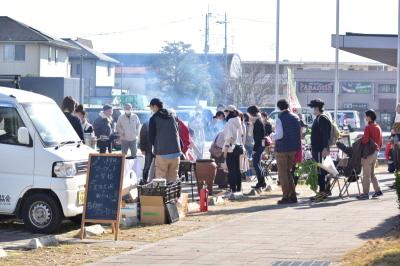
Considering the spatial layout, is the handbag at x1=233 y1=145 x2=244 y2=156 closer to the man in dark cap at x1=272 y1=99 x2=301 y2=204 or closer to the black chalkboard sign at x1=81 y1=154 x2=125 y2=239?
the man in dark cap at x1=272 y1=99 x2=301 y2=204

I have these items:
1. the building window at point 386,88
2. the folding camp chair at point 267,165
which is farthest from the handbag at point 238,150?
the building window at point 386,88

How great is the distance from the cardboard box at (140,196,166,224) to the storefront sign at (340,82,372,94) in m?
72.7

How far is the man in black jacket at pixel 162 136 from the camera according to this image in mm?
15305

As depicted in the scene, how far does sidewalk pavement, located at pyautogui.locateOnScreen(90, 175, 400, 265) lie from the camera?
10531mm

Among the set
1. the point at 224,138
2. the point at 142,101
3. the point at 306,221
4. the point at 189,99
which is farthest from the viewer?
the point at 189,99

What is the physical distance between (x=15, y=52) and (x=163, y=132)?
48099 mm

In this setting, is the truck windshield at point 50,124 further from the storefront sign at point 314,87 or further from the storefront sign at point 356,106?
the storefront sign at point 356,106

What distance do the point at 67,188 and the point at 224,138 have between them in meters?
6.45

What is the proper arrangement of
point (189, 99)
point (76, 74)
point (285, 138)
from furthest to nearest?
point (76, 74)
point (189, 99)
point (285, 138)

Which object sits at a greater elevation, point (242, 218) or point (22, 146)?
point (22, 146)

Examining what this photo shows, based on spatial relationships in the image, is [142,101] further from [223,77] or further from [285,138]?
[285,138]

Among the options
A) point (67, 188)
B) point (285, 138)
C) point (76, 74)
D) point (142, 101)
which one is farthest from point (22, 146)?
point (76, 74)

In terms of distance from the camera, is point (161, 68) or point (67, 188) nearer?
point (67, 188)

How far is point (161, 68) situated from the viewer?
73.4 metres
